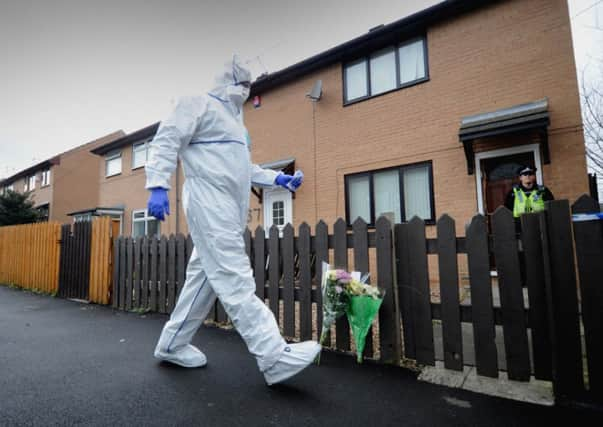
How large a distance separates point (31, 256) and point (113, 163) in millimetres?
9292

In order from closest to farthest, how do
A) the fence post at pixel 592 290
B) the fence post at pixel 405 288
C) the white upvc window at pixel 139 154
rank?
the fence post at pixel 592 290 < the fence post at pixel 405 288 < the white upvc window at pixel 139 154

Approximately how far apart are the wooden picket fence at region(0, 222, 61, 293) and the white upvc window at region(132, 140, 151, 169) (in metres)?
5.97

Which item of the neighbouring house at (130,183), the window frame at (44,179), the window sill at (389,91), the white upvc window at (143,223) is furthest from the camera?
the window frame at (44,179)

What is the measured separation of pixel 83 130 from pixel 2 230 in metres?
21.5

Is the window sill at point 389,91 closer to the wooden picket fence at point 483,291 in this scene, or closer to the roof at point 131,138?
the wooden picket fence at point 483,291

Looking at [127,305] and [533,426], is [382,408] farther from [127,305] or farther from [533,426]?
[127,305]

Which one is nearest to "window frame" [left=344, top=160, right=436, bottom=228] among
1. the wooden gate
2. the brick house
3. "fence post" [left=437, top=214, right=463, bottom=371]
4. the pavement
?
the brick house

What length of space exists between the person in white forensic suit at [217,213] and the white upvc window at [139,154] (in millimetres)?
13204

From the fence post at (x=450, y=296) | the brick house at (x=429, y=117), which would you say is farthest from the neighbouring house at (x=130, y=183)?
the fence post at (x=450, y=296)

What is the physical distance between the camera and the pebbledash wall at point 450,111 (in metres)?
5.57

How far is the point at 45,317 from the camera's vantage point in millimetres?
4316

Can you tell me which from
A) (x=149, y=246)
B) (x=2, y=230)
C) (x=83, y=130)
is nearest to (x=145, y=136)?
(x=2, y=230)

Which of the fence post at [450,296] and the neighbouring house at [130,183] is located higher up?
the neighbouring house at [130,183]

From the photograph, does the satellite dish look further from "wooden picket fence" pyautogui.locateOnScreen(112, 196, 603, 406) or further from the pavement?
the pavement
